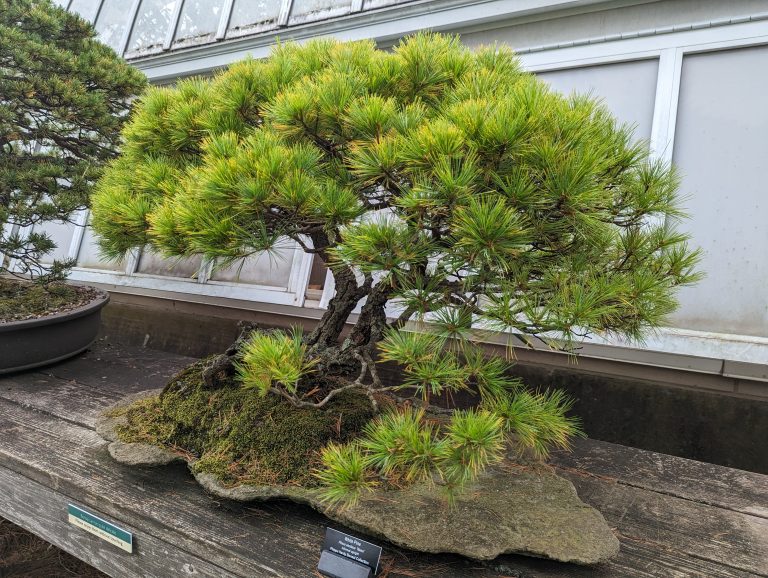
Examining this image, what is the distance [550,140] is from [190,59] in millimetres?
2490

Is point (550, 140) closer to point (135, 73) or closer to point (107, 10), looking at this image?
point (135, 73)

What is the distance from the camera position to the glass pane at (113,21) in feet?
9.47

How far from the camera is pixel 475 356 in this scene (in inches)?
25.5

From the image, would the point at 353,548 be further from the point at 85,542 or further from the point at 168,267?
the point at 168,267

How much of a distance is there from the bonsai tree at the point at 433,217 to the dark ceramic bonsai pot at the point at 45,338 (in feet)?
2.46

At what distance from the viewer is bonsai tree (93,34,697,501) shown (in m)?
0.57

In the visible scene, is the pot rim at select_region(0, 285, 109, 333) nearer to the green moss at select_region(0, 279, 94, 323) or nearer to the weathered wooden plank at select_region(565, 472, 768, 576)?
the green moss at select_region(0, 279, 94, 323)

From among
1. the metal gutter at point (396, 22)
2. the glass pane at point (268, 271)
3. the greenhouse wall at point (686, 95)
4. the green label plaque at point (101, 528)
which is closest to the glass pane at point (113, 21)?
the metal gutter at point (396, 22)

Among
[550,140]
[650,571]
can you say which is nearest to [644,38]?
[550,140]

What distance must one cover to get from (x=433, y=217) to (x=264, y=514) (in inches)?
20.2

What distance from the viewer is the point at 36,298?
1.58m

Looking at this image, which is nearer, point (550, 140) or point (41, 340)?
point (550, 140)

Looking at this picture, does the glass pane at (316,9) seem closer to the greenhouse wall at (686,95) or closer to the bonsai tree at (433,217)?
the greenhouse wall at (686,95)

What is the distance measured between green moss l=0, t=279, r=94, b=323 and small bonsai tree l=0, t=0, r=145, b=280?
0.18 feet
